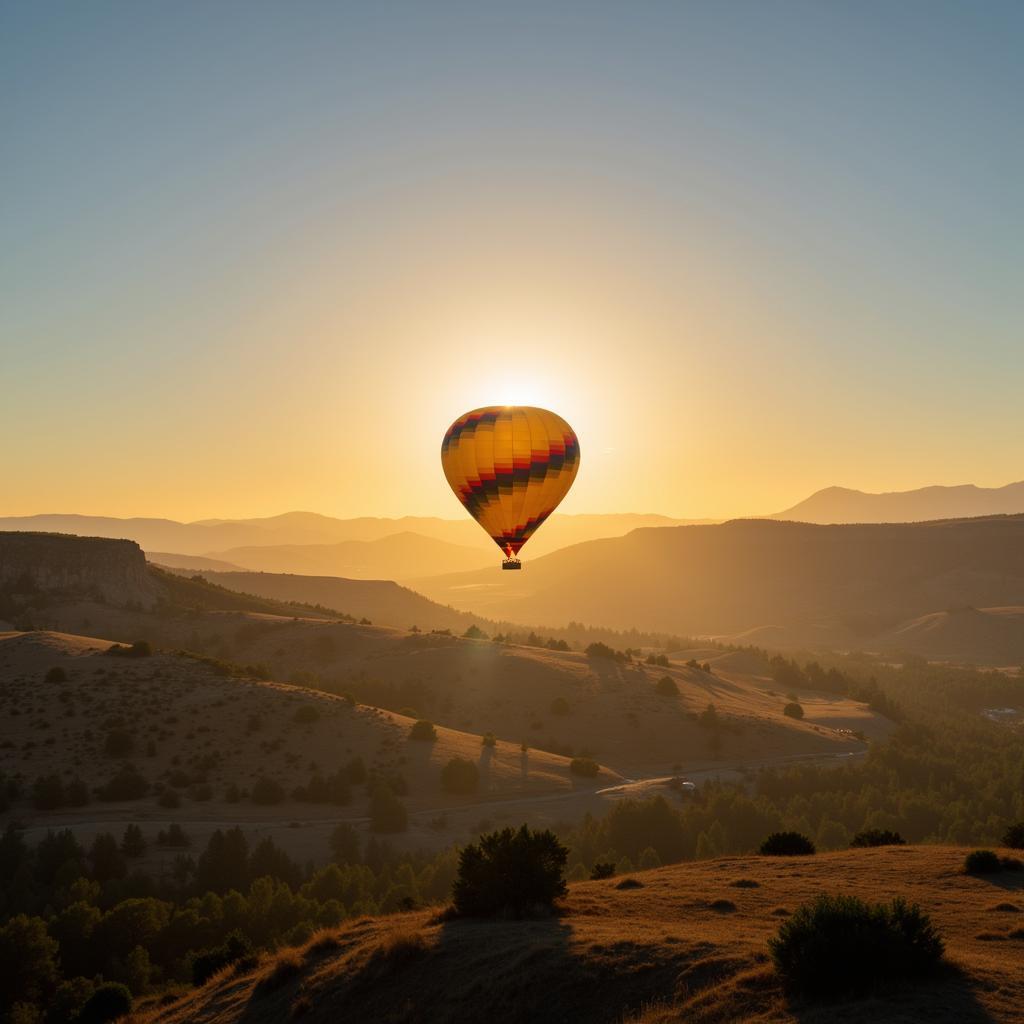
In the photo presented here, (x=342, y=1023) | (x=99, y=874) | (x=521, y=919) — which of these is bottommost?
(x=99, y=874)

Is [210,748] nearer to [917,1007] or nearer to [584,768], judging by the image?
[584,768]

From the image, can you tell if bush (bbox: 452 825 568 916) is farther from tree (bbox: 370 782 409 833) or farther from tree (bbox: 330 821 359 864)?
tree (bbox: 370 782 409 833)

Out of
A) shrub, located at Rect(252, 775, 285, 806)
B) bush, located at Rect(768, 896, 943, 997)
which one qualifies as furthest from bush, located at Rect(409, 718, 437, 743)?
bush, located at Rect(768, 896, 943, 997)

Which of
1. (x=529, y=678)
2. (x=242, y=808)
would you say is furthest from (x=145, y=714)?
(x=529, y=678)

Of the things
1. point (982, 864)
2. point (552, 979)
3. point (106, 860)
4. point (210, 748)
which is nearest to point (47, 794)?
point (210, 748)

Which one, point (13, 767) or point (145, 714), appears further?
point (145, 714)

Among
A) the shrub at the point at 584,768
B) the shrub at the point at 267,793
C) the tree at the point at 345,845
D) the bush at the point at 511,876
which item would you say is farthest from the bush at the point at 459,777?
the bush at the point at 511,876

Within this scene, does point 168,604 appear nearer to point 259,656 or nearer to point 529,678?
point 259,656
